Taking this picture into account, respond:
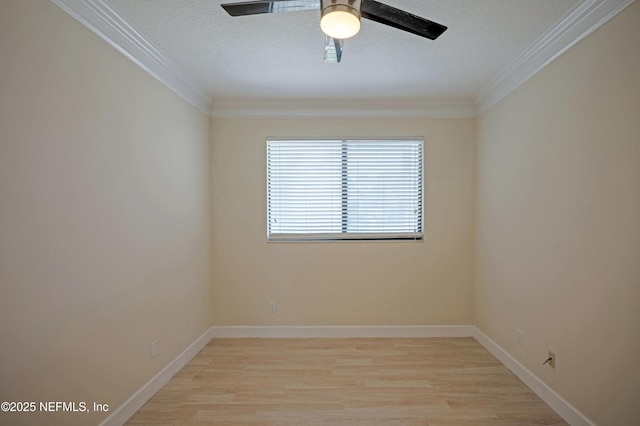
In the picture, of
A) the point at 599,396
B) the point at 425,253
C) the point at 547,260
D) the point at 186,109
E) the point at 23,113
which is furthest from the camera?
the point at 425,253

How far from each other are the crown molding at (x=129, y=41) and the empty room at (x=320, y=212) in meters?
0.02

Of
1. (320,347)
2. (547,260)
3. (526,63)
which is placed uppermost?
(526,63)

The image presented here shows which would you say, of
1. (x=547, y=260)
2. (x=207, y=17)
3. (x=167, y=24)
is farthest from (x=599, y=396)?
(x=167, y=24)

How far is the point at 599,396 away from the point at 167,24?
11.5ft

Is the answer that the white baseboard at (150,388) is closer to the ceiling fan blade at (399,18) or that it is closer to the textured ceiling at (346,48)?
the textured ceiling at (346,48)

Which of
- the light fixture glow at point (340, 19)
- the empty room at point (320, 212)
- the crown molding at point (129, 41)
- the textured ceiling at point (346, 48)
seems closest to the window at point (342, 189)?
the empty room at point (320, 212)

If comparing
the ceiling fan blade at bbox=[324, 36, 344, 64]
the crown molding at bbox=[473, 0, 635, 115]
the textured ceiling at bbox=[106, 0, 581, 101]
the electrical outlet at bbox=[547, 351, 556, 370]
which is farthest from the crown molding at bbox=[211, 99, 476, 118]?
the electrical outlet at bbox=[547, 351, 556, 370]

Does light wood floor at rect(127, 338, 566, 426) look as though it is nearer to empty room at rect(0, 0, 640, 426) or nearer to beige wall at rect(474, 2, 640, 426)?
empty room at rect(0, 0, 640, 426)

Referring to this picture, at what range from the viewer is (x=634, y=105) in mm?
1794

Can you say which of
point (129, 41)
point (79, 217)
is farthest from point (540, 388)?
point (129, 41)

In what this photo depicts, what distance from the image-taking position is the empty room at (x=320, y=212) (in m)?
1.73

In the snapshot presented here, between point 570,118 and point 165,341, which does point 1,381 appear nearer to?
point 165,341

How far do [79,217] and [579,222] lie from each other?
300 cm

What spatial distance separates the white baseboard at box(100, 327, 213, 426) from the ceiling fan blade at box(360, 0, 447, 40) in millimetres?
2710
